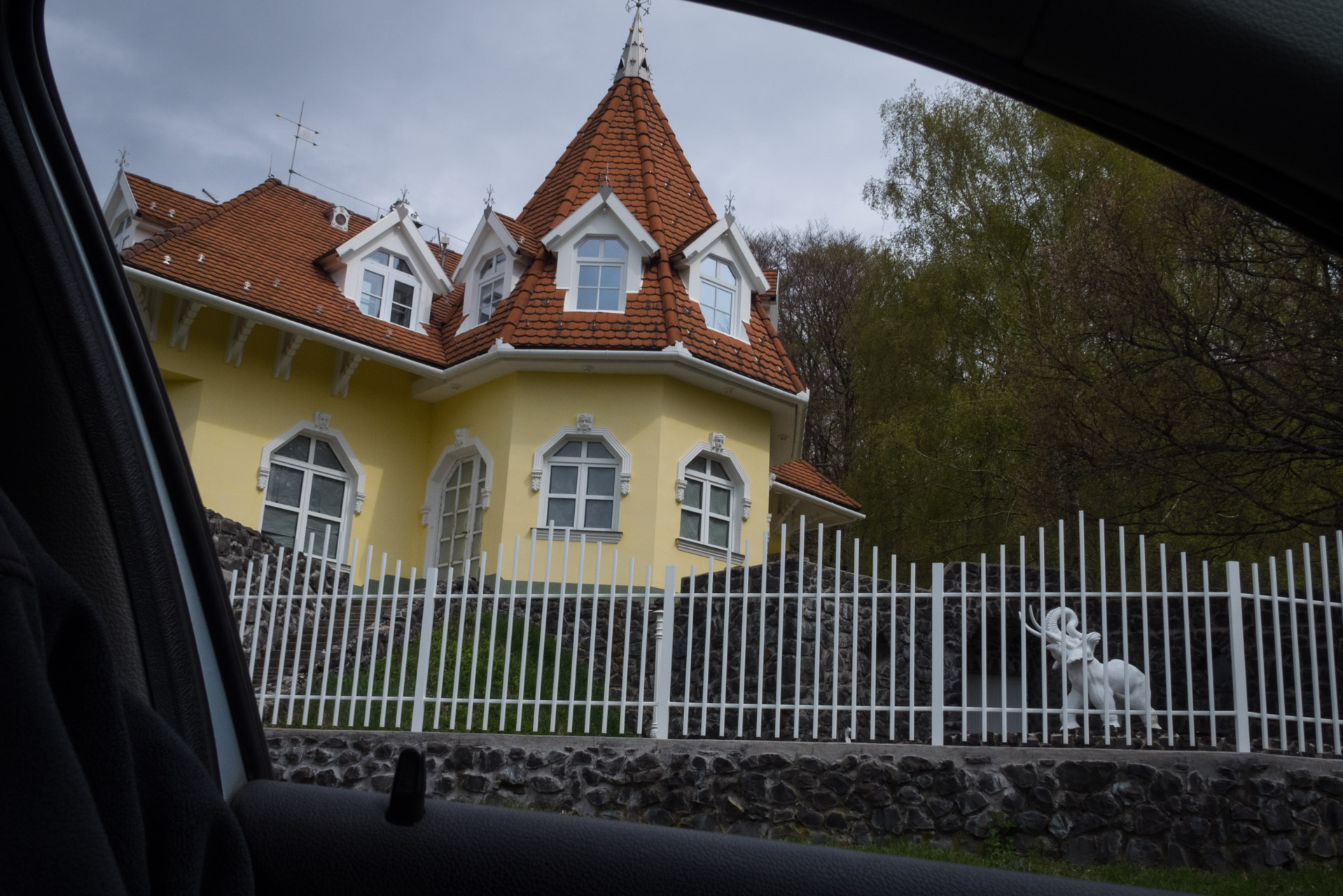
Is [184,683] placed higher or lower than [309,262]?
lower

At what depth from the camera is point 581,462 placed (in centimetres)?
1480

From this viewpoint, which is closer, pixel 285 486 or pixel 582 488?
pixel 582 488

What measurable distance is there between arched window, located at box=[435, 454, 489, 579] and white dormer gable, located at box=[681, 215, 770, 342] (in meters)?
3.93

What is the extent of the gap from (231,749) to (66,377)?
1.91 ft

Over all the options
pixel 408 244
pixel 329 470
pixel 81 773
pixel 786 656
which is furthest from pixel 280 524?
pixel 81 773

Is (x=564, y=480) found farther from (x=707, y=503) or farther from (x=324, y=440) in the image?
(x=324, y=440)

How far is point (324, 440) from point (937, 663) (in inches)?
420

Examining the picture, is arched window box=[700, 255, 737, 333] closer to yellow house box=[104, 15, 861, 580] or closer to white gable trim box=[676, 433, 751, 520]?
yellow house box=[104, 15, 861, 580]

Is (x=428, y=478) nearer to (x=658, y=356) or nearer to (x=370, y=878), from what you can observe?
(x=658, y=356)

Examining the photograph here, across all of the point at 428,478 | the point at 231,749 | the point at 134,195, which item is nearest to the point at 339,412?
the point at 428,478

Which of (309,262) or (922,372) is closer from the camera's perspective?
(309,262)

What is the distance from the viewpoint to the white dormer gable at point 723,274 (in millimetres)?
15727

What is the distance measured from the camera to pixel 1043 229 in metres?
19.2

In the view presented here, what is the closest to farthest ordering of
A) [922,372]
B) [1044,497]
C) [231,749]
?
[231,749], [1044,497], [922,372]
